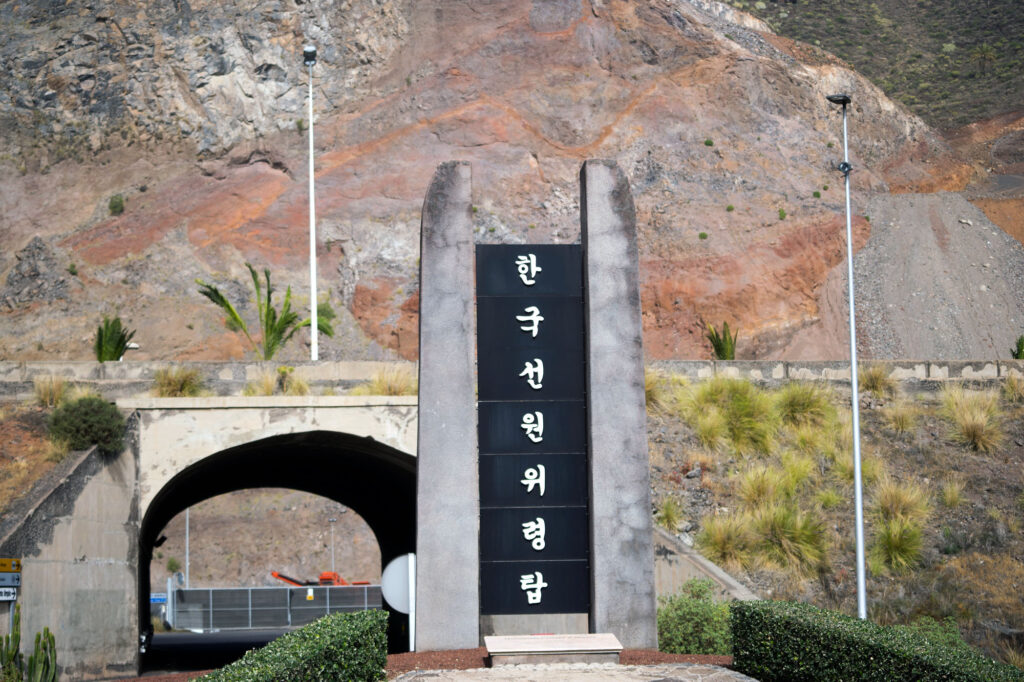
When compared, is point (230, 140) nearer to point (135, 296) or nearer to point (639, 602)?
point (135, 296)

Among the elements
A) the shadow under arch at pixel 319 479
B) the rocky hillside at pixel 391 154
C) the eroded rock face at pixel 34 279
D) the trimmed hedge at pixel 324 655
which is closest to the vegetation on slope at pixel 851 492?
the shadow under arch at pixel 319 479

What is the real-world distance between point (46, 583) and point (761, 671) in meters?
11.5

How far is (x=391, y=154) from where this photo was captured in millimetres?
59188

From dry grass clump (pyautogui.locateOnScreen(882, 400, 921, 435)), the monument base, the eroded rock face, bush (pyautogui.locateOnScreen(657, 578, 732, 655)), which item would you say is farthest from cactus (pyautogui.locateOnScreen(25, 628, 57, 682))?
the eroded rock face

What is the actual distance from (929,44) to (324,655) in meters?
80.9

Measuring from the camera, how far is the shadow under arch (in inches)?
904

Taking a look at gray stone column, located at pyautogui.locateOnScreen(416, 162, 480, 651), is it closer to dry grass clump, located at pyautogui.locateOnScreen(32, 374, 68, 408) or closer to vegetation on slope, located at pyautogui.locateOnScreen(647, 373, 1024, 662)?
vegetation on slope, located at pyautogui.locateOnScreen(647, 373, 1024, 662)

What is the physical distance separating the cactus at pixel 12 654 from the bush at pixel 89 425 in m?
3.61

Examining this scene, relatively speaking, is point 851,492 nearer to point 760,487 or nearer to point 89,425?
point 760,487

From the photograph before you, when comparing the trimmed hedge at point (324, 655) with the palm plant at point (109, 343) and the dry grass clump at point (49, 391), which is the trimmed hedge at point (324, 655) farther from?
the palm plant at point (109, 343)

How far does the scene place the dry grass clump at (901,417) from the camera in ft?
84.2

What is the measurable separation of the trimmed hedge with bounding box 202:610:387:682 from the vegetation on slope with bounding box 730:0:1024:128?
2608 inches

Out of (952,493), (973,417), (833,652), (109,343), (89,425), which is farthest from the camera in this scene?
(109,343)

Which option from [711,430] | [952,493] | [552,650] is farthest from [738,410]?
[552,650]
